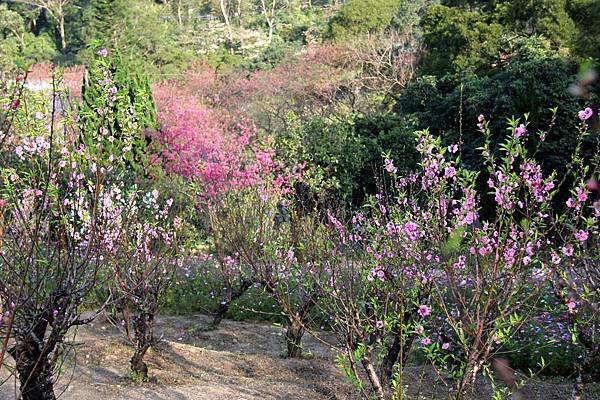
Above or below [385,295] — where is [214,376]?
below

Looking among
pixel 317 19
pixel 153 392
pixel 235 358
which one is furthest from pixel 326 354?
pixel 317 19

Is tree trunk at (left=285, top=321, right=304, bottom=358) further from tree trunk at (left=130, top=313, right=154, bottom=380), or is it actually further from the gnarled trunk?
the gnarled trunk

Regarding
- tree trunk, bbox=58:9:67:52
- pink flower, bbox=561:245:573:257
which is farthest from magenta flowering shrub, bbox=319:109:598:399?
tree trunk, bbox=58:9:67:52

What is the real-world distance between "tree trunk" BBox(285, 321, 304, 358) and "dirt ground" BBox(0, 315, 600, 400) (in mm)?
99

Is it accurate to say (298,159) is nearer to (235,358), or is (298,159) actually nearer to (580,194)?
(235,358)

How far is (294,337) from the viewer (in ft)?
19.6

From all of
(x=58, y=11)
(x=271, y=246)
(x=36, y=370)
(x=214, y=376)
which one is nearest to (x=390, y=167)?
(x=271, y=246)

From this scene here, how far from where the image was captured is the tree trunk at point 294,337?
5.89 metres

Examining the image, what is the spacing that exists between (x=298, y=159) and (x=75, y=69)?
53.8ft

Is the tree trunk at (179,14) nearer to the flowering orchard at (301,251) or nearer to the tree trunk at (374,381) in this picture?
the flowering orchard at (301,251)

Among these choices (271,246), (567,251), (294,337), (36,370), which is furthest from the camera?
(294,337)

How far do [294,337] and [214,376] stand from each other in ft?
3.12

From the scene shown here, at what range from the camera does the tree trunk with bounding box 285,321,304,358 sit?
589cm

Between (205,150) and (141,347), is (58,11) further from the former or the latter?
(141,347)
